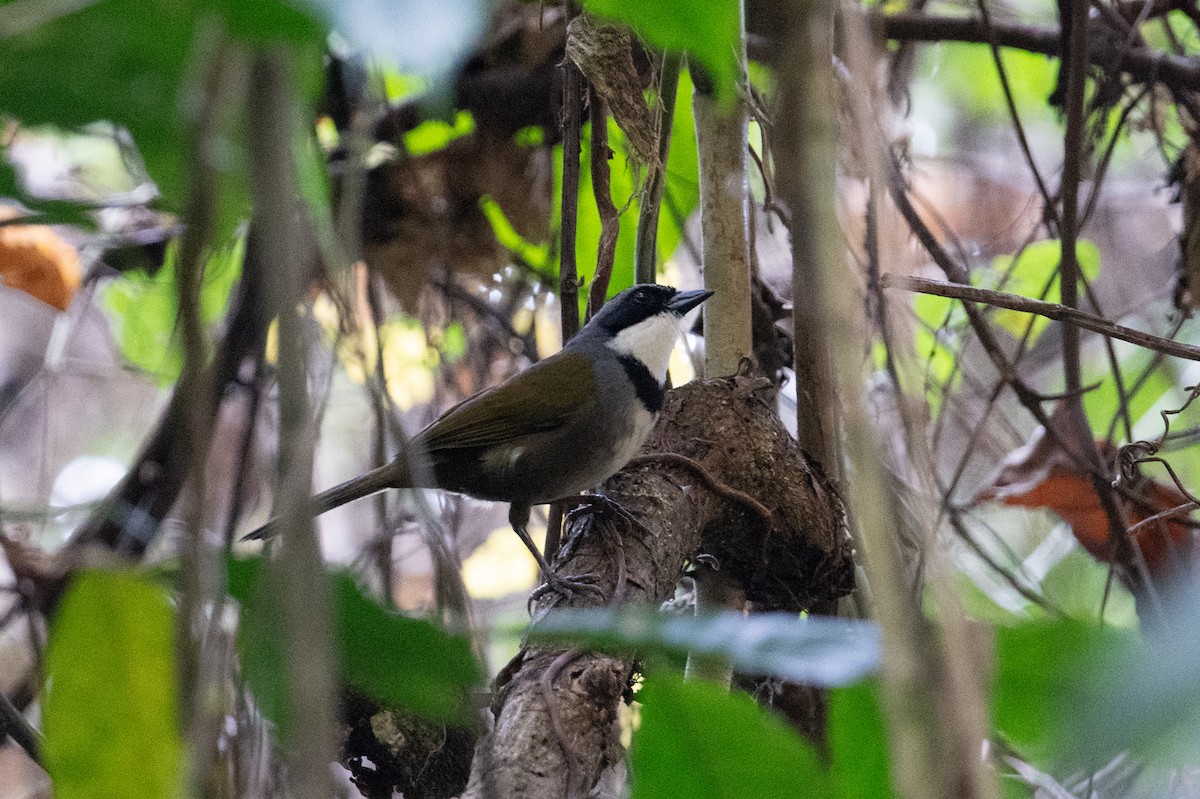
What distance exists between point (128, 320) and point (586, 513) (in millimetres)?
1841

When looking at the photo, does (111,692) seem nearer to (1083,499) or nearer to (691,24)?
(691,24)

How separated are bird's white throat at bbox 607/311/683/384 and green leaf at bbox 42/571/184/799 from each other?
8.54 ft

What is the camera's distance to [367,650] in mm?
691

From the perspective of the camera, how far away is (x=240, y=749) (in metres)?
1.37

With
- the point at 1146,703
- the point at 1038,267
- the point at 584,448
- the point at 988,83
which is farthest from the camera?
the point at 988,83

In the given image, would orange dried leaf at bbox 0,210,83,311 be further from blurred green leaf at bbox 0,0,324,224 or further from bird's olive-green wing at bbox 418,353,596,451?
blurred green leaf at bbox 0,0,324,224

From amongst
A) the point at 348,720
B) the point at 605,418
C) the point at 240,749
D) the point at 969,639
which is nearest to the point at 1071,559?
the point at 605,418

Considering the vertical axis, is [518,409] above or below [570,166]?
below

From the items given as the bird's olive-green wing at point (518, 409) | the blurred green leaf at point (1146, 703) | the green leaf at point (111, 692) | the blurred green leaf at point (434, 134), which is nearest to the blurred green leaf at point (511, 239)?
the blurred green leaf at point (434, 134)

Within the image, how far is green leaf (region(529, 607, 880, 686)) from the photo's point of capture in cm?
62

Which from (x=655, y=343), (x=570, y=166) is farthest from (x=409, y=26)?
(x=655, y=343)

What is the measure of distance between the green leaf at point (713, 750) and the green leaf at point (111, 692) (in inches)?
12.5

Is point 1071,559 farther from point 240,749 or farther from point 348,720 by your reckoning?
point 240,749

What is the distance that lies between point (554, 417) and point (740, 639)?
251cm
